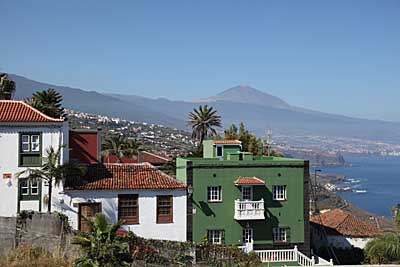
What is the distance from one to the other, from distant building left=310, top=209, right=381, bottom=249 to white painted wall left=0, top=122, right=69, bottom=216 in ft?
52.9

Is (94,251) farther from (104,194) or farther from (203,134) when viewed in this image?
(203,134)

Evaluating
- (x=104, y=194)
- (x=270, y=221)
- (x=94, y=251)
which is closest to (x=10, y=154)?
(x=104, y=194)

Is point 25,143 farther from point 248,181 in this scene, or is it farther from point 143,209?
point 248,181

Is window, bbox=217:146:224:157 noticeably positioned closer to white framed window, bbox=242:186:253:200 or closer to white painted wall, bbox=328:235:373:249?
white framed window, bbox=242:186:253:200

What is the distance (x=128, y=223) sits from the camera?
93.8ft

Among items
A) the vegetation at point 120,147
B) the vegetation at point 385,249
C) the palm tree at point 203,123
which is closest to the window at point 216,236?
the vegetation at point 385,249

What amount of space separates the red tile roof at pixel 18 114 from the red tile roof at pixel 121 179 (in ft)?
10.2

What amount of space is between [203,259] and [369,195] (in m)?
154

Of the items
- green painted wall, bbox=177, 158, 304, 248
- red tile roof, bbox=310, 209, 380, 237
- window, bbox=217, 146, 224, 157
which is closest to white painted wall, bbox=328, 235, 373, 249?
red tile roof, bbox=310, 209, 380, 237

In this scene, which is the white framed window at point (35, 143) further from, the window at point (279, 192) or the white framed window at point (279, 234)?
the white framed window at point (279, 234)

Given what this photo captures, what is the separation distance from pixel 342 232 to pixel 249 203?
27.0 feet

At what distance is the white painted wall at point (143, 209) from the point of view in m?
28.0

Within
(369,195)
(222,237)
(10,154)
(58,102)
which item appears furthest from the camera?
(369,195)

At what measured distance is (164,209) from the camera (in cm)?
2923
